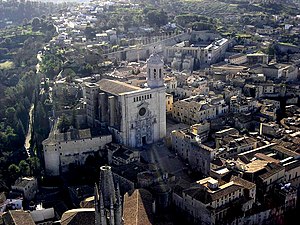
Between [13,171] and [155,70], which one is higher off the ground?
[155,70]

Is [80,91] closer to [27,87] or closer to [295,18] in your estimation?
[27,87]

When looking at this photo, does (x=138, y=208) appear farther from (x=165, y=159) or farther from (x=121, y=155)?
(x=165, y=159)

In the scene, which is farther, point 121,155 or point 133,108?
point 133,108

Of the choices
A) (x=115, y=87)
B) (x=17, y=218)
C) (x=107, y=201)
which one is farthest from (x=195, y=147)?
(x=107, y=201)

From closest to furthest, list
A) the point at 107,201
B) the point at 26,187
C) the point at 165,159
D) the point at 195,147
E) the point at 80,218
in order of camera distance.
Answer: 1. the point at 107,201
2. the point at 80,218
3. the point at 26,187
4. the point at 195,147
5. the point at 165,159

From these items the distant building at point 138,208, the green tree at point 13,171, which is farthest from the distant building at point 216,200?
the green tree at point 13,171

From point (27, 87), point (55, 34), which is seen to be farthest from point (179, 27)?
point (27, 87)

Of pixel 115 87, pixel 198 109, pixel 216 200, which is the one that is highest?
pixel 115 87
